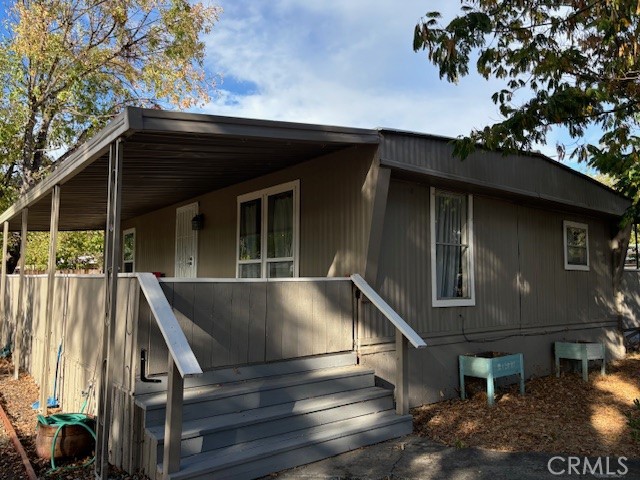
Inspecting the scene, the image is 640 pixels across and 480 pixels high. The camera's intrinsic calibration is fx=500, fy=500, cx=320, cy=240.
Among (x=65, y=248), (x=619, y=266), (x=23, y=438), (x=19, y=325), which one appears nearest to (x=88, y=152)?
(x=23, y=438)

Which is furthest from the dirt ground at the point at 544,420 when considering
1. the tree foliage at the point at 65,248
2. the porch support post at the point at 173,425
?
the tree foliage at the point at 65,248

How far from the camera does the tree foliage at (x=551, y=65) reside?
A: 5352mm

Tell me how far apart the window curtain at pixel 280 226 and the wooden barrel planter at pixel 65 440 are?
123 inches

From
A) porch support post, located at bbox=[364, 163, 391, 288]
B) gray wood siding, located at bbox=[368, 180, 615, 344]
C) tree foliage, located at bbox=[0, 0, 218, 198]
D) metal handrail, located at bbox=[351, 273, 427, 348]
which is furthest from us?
tree foliage, located at bbox=[0, 0, 218, 198]

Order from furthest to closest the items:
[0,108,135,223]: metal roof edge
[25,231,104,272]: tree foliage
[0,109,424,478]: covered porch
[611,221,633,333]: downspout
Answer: [25,231,104,272]: tree foliage, [611,221,633,333]: downspout, [0,109,424,478]: covered porch, [0,108,135,223]: metal roof edge

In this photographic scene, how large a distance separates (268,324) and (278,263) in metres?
2.11

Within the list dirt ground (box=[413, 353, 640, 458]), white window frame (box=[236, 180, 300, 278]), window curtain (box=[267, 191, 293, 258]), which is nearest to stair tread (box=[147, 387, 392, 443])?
dirt ground (box=[413, 353, 640, 458])

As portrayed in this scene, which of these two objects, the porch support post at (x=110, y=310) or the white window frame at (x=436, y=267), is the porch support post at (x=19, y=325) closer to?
the porch support post at (x=110, y=310)

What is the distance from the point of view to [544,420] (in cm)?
533

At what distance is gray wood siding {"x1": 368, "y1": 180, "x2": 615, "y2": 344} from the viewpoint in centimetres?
586

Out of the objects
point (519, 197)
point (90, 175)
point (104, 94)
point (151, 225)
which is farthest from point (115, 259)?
point (104, 94)

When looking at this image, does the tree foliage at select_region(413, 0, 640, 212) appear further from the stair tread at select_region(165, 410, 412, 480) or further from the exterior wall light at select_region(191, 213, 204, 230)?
the exterior wall light at select_region(191, 213, 204, 230)

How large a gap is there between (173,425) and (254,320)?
4.57 feet

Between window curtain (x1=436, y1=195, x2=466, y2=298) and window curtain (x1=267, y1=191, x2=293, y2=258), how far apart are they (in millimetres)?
1919
